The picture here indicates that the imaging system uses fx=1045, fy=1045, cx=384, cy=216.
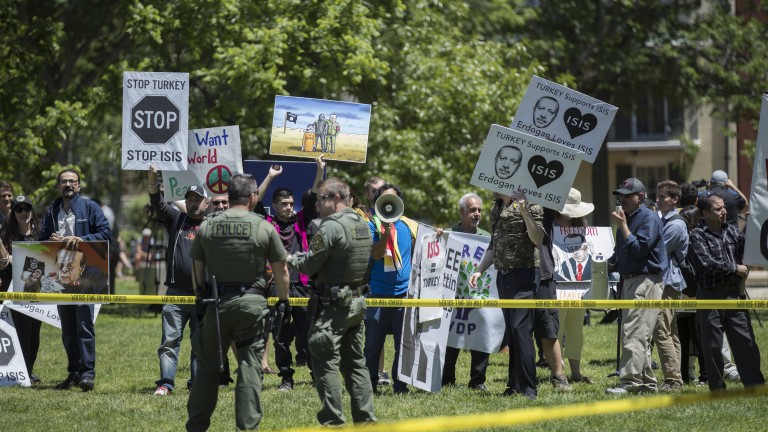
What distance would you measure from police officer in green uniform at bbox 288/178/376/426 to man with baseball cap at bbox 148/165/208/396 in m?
2.57

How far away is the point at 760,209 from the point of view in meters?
8.32

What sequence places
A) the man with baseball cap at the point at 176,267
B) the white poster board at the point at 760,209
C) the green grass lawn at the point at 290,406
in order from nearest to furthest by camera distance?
the white poster board at the point at 760,209 → the green grass lawn at the point at 290,406 → the man with baseball cap at the point at 176,267

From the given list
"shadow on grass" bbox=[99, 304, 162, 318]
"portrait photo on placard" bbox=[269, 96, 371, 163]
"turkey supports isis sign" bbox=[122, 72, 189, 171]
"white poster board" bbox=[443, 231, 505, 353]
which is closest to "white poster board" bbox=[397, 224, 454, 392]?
"white poster board" bbox=[443, 231, 505, 353]

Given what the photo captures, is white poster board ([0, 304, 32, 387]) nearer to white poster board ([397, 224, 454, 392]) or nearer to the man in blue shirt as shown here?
white poster board ([397, 224, 454, 392])

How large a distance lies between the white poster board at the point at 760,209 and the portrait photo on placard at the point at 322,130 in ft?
13.2

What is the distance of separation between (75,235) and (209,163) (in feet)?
5.11

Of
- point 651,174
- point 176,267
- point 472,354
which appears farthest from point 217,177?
point 651,174

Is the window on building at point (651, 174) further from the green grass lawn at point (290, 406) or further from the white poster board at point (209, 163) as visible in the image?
the white poster board at point (209, 163)

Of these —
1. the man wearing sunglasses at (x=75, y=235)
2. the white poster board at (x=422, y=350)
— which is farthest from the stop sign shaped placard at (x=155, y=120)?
the white poster board at (x=422, y=350)

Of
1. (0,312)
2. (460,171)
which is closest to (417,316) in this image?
(0,312)

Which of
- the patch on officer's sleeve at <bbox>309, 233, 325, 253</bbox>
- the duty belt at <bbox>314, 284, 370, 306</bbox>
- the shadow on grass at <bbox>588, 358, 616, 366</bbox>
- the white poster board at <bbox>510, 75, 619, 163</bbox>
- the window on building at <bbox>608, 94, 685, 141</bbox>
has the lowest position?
the shadow on grass at <bbox>588, 358, 616, 366</bbox>

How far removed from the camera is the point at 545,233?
973cm

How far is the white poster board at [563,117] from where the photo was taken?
9617 mm

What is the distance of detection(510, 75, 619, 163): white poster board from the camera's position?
31.6 ft
